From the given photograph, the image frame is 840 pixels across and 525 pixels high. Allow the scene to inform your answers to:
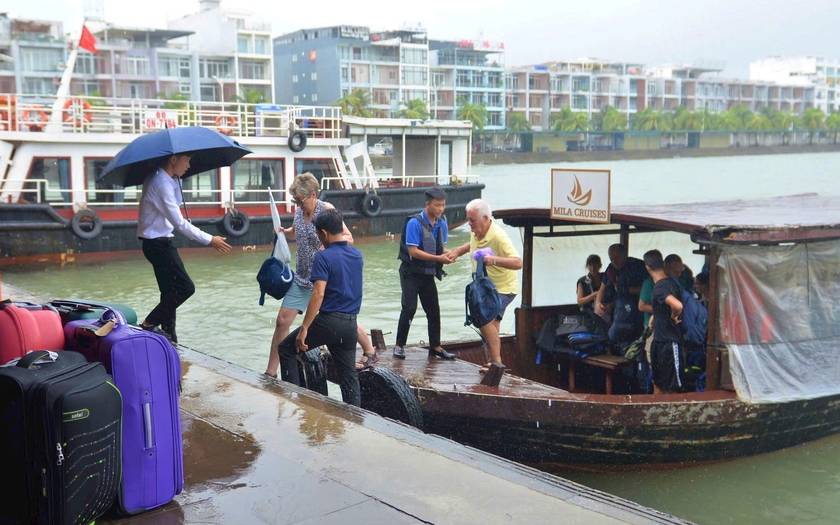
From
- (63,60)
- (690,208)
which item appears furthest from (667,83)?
(690,208)

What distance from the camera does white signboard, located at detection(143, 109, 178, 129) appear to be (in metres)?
17.6

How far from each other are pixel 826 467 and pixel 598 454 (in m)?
2.06

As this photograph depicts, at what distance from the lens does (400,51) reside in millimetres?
84875

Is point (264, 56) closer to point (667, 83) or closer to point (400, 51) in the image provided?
point (400, 51)

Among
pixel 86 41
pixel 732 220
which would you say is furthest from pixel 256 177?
pixel 732 220

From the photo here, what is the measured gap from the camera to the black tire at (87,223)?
1630 centimetres

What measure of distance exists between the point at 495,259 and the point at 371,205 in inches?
547

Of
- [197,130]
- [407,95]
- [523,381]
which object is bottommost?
[523,381]

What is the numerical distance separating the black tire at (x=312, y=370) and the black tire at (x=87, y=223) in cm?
1198

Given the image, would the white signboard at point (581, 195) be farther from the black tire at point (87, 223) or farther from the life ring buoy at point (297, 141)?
the life ring buoy at point (297, 141)

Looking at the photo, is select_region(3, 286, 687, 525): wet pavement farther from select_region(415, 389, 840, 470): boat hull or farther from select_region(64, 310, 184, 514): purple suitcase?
select_region(415, 389, 840, 470): boat hull

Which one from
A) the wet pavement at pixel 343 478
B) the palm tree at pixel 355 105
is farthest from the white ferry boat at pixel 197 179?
the palm tree at pixel 355 105

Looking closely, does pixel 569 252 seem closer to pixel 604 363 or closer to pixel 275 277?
pixel 604 363

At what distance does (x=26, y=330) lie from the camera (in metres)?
3.08
